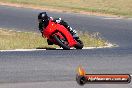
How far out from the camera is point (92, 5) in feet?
119

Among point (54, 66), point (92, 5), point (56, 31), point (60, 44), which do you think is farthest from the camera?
point (92, 5)

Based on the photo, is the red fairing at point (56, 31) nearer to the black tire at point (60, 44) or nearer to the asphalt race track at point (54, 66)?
the black tire at point (60, 44)

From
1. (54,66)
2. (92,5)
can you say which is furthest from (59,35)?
(92,5)

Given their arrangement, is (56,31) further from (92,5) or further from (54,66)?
(92,5)

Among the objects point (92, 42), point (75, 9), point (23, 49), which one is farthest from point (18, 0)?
point (23, 49)

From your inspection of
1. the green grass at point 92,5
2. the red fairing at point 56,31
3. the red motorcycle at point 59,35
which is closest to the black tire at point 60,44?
the red motorcycle at point 59,35

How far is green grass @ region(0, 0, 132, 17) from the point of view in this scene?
108ft

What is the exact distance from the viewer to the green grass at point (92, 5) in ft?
108

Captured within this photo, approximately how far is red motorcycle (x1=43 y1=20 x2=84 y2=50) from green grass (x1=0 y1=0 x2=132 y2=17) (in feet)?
54.7

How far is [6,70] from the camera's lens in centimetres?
973

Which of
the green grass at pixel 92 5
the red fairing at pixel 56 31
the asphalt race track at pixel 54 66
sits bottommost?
the green grass at pixel 92 5

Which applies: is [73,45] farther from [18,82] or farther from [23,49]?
[18,82]

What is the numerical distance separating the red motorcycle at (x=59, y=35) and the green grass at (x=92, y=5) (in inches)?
656

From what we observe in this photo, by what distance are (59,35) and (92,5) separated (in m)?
21.5
